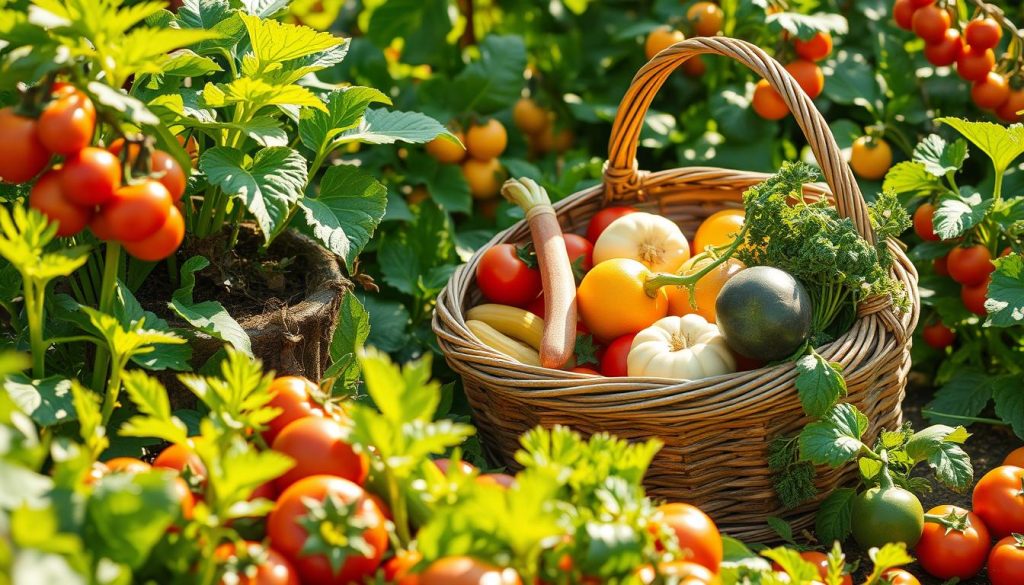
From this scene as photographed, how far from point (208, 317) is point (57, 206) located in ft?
1.56

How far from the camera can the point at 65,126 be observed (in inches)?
54.6

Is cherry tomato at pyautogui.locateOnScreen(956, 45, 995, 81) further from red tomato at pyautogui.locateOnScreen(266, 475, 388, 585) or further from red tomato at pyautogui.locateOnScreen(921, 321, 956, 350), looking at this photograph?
red tomato at pyautogui.locateOnScreen(266, 475, 388, 585)

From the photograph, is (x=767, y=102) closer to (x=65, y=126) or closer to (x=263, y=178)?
(x=263, y=178)

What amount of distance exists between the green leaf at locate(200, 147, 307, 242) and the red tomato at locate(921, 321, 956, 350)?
1783 millimetres

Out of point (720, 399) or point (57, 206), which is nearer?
point (57, 206)

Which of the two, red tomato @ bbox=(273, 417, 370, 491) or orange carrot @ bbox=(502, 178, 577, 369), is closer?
red tomato @ bbox=(273, 417, 370, 491)

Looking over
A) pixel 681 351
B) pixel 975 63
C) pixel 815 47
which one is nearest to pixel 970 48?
pixel 975 63

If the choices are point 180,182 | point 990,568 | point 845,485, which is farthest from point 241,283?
point 990,568

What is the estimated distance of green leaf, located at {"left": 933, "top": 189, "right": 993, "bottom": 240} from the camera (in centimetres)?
229

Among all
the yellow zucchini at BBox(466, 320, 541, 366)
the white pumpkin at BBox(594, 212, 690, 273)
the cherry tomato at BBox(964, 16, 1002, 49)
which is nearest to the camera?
the yellow zucchini at BBox(466, 320, 541, 366)

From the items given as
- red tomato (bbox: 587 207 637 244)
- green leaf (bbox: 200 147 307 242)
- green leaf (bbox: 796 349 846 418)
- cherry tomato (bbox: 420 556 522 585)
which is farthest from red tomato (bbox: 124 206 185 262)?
red tomato (bbox: 587 207 637 244)

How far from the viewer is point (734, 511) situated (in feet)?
6.69

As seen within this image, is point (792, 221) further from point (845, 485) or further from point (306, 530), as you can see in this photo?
point (306, 530)

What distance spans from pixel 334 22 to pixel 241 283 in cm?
222
